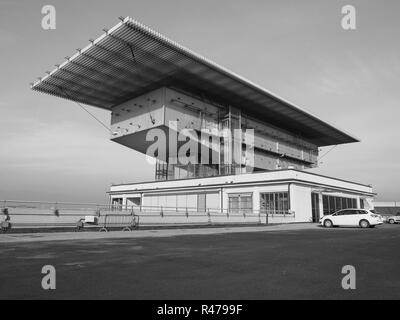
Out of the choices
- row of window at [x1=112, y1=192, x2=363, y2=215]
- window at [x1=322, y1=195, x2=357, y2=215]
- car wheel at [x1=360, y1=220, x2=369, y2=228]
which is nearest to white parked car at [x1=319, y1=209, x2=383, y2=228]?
car wheel at [x1=360, y1=220, x2=369, y2=228]

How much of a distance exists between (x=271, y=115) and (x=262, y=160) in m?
8.02

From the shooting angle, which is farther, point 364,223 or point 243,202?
point 243,202

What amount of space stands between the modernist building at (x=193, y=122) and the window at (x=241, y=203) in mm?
127

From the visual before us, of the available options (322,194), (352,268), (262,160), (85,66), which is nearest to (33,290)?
(352,268)

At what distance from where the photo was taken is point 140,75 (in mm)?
42281

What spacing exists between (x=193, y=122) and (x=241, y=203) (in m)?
13.0

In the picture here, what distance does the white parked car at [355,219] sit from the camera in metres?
26.6

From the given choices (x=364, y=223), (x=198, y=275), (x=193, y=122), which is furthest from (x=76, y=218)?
(x=193, y=122)

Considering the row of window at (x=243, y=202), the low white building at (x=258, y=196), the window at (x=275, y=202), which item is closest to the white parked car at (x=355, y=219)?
the low white building at (x=258, y=196)

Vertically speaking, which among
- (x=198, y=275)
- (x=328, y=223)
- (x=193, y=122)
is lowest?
(x=198, y=275)

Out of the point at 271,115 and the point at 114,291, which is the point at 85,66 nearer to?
the point at 271,115

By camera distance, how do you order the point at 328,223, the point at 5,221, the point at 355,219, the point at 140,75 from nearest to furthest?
the point at 5,221, the point at 355,219, the point at 328,223, the point at 140,75

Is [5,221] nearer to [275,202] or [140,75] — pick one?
[140,75]

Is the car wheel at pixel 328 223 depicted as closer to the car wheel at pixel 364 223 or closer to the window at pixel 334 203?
the car wheel at pixel 364 223
